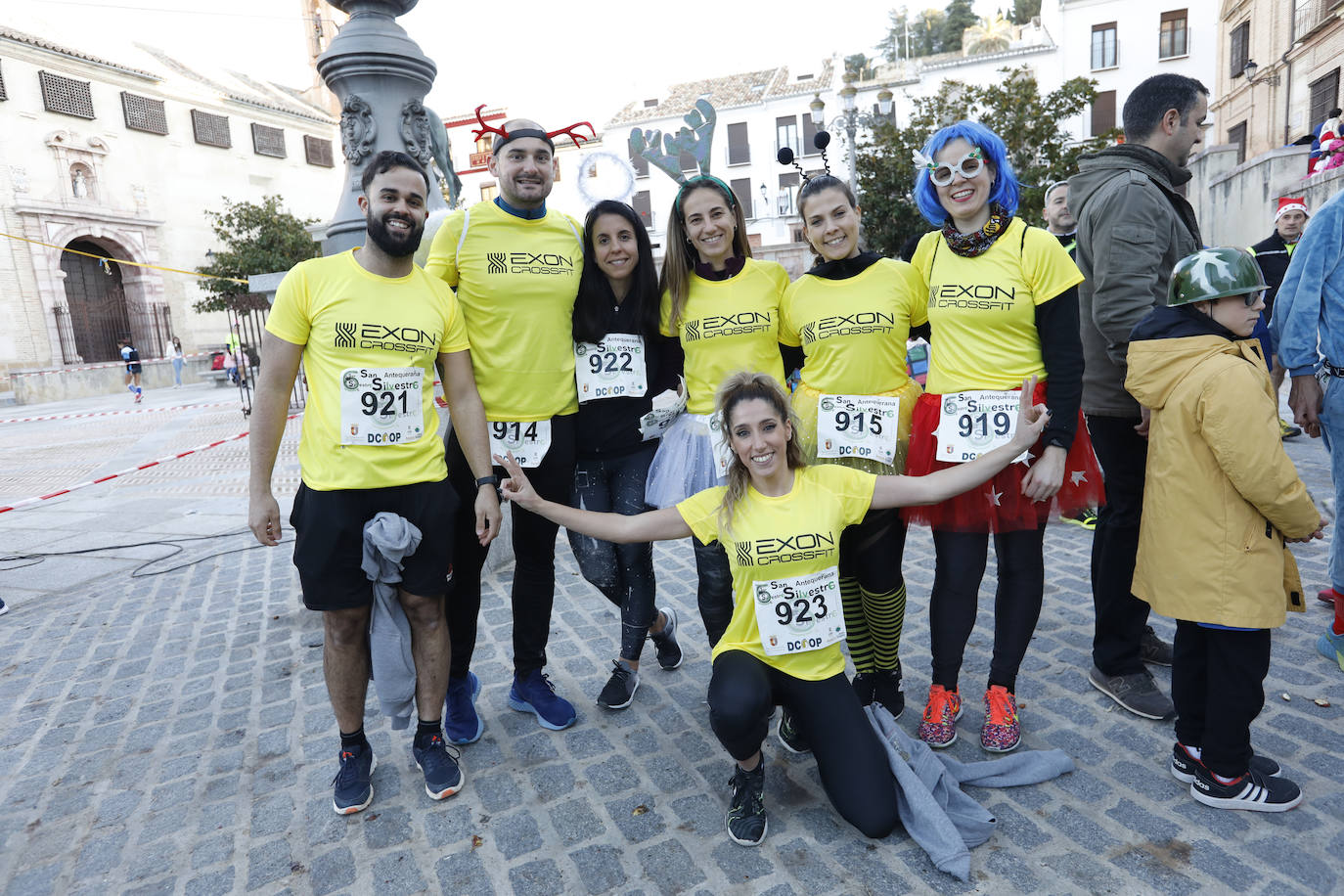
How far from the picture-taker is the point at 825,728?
8.21 ft

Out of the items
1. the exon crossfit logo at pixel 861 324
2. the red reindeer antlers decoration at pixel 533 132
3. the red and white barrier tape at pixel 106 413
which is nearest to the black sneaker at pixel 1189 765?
the exon crossfit logo at pixel 861 324

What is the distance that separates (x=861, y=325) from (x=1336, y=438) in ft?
7.07

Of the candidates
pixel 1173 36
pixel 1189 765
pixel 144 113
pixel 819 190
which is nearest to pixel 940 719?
pixel 1189 765

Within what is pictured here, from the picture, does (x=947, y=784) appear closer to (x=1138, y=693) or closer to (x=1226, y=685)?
(x=1226, y=685)

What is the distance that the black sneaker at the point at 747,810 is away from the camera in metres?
2.45

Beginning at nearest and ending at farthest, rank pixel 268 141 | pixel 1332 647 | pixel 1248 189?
pixel 1332 647 → pixel 1248 189 → pixel 268 141

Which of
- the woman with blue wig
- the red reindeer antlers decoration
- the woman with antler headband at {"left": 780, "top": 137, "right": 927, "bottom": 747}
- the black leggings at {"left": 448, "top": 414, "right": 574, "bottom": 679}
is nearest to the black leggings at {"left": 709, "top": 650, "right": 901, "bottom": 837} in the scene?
the woman with antler headband at {"left": 780, "top": 137, "right": 927, "bottom": 747}

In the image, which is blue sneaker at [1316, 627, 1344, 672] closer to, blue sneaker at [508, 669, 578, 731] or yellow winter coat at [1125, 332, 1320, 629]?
yellow winter coat at [1125, 332, 1320, 629]

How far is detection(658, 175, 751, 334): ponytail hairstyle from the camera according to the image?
3.02 metres

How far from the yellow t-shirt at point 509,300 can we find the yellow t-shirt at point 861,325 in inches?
37.3

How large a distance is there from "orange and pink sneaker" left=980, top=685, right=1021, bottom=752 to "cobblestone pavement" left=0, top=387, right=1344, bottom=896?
4.1 inches

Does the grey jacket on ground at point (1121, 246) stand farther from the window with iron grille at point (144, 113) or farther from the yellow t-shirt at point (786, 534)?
the window with iron grille at point (144, 113)

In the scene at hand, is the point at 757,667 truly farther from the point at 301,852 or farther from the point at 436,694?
the point at 301,852

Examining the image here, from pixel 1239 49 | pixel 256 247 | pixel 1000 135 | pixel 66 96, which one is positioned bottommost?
pixel 1000 135
